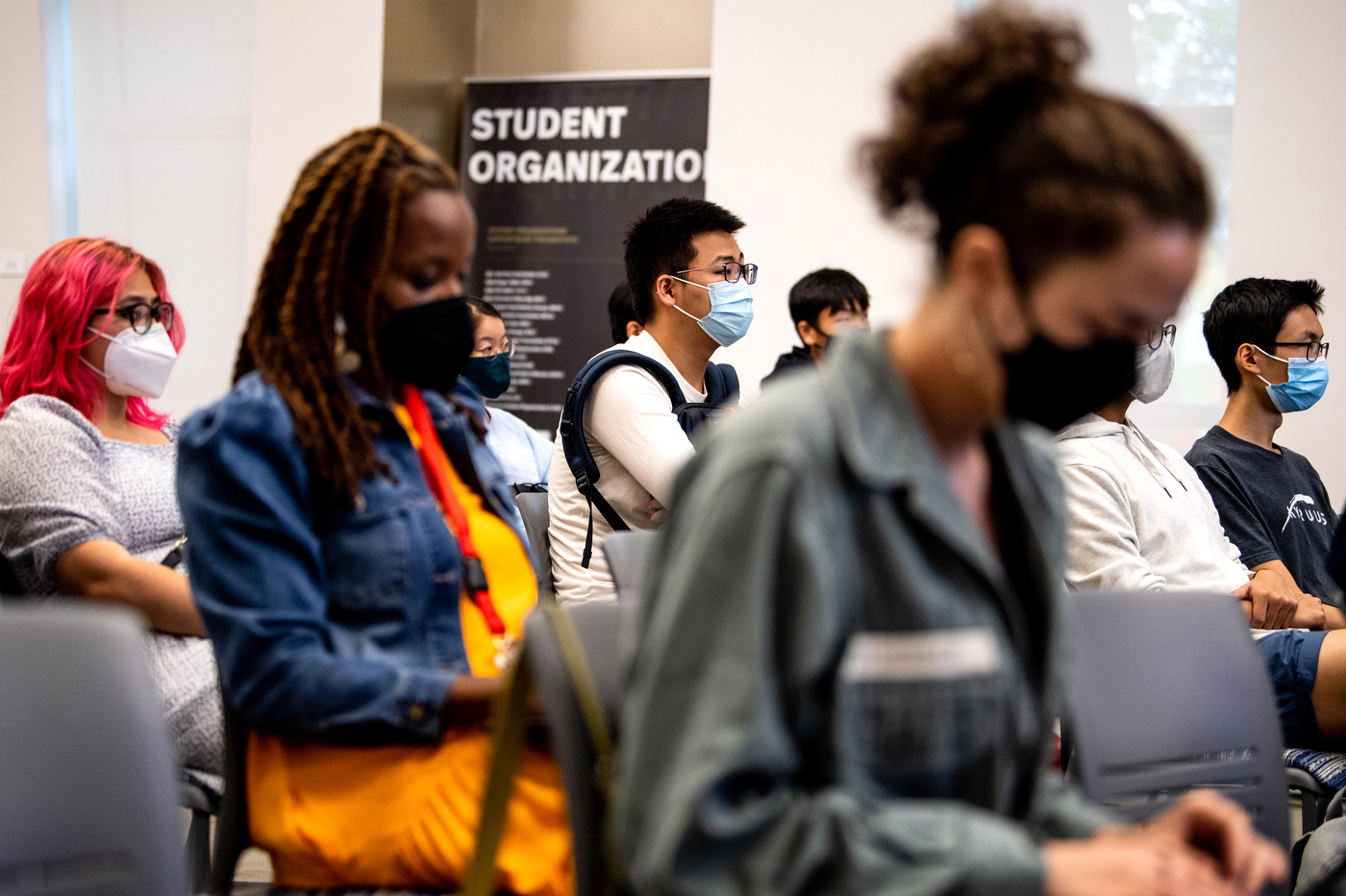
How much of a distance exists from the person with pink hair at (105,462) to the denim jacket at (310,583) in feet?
2.13

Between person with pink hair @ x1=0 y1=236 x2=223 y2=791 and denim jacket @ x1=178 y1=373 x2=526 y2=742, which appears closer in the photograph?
denim jacket @ x1=178 y1=373 x2=526 y2=742

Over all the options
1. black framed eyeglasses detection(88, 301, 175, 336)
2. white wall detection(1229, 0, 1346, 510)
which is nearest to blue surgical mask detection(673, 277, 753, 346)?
black framed eyeglasses detection(88, 301, 175, 336)

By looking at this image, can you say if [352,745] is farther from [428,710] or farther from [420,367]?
[420,367]

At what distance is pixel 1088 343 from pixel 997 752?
33 centimetres

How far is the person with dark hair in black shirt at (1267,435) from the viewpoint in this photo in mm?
3119

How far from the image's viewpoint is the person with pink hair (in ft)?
6.64

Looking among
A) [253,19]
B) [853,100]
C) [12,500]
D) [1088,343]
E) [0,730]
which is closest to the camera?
[1088,343]

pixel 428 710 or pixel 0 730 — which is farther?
Answer: pixel 428 710

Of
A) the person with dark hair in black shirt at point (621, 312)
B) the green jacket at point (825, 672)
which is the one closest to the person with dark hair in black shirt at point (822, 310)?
the person with dark hair in black shirt at point (621, 312)

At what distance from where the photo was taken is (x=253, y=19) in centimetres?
529

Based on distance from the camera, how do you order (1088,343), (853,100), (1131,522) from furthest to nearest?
(853,100)
(1131,522)
(1088,343)

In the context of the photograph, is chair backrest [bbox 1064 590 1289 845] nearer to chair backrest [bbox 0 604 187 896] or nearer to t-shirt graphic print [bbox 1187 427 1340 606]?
chair backrest [bbox 0 604 187 896]

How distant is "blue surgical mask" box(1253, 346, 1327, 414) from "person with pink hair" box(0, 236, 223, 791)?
2933mm

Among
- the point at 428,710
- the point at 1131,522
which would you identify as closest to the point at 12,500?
the point at 428,710
